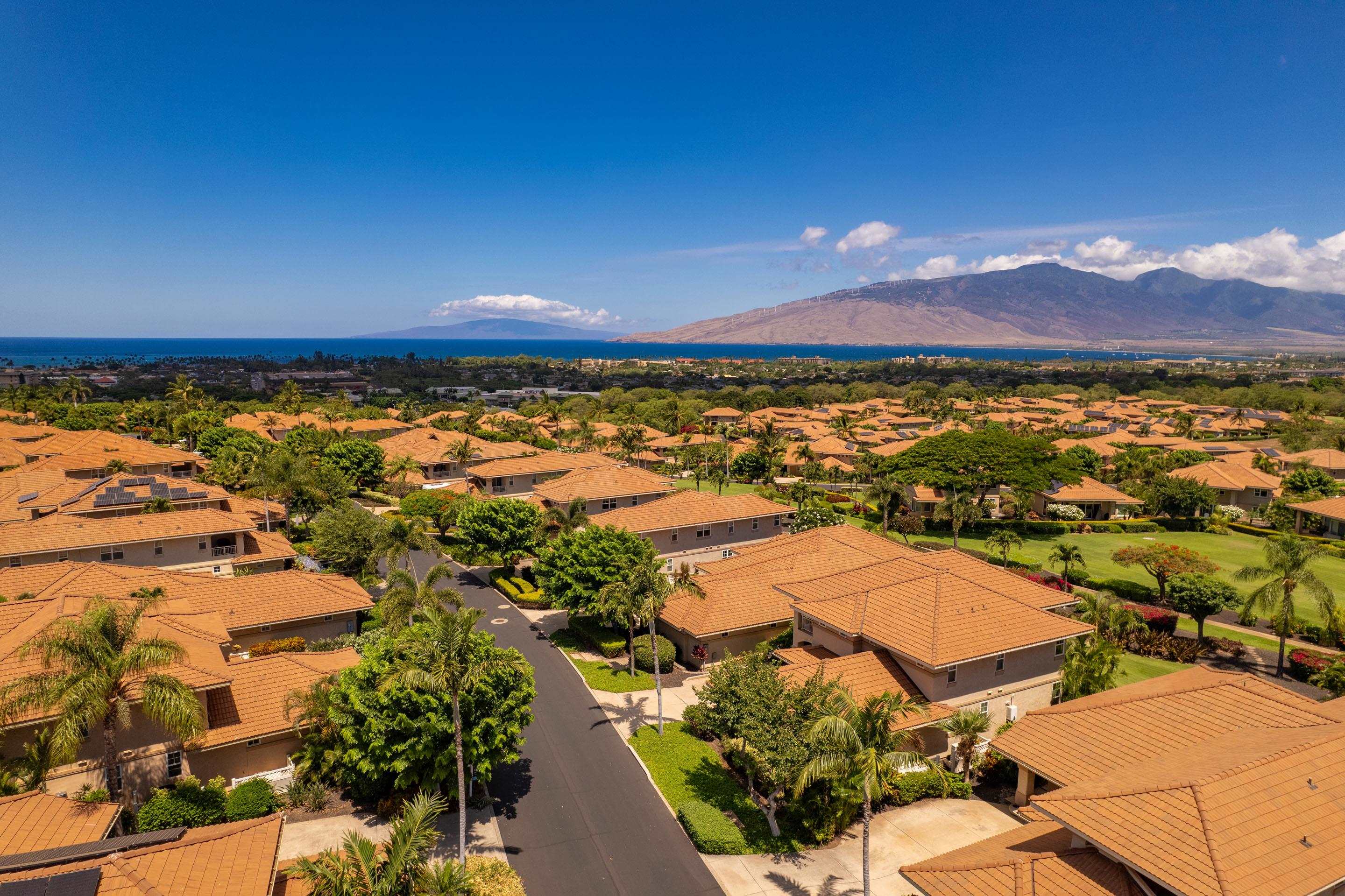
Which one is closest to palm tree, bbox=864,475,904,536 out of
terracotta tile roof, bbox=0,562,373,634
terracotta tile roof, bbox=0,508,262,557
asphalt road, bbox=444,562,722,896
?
asphalt road, bbox=444,562,722,896

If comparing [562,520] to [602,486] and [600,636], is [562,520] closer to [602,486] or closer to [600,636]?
[600,636]

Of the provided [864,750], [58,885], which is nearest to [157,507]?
[58,885]

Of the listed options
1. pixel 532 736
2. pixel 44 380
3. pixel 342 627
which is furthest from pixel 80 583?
pixel 44 380

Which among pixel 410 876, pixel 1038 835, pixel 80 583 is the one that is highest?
pixel 80 583

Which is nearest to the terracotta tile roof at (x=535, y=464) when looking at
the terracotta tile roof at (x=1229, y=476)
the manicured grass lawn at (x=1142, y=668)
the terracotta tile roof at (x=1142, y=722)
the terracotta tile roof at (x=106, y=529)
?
the terracotta tile roof at (x=106, y=529)

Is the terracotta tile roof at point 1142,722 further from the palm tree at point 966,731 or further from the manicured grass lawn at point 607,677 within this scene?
the manicured grass lawn at point 607,677

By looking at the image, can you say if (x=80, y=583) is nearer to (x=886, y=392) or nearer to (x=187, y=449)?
(x=187, y=449)
